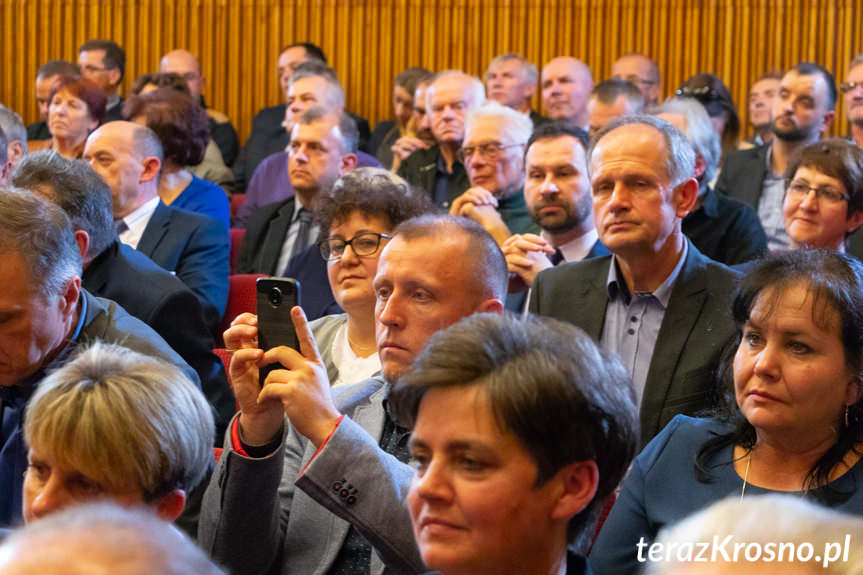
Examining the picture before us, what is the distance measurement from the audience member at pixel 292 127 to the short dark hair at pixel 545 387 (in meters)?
3.47

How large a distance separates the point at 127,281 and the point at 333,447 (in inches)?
52.5

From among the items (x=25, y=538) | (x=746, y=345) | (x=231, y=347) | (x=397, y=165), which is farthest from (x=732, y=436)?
(x=397, y=165)

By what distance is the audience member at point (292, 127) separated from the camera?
17.3ft

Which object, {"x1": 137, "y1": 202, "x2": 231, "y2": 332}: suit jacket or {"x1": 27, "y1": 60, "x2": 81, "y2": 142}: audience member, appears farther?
{"x1": 27, "y1": 60, "x2": 81, "y2": 142}: audience member

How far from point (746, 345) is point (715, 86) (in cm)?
393

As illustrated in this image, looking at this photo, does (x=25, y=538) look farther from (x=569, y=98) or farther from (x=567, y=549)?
(x=569, y=98)

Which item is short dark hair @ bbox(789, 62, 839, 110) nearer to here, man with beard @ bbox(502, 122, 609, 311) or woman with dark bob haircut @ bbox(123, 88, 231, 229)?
man with beard @ bbox(502, 122, 609, 311)

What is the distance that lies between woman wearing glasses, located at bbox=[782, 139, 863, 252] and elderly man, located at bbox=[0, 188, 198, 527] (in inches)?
77.5

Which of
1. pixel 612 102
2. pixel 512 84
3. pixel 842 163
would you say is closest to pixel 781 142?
pixel 612 102

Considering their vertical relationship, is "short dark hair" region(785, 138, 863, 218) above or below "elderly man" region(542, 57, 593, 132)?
below

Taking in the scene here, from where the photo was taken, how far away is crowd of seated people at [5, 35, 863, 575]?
1.39m

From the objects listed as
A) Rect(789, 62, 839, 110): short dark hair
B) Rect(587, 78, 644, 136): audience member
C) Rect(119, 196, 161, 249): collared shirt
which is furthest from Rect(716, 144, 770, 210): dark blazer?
Rect(119, 196, 161, 249): collared shirt

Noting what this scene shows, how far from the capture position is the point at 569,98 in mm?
5938

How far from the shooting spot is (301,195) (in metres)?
4.57
